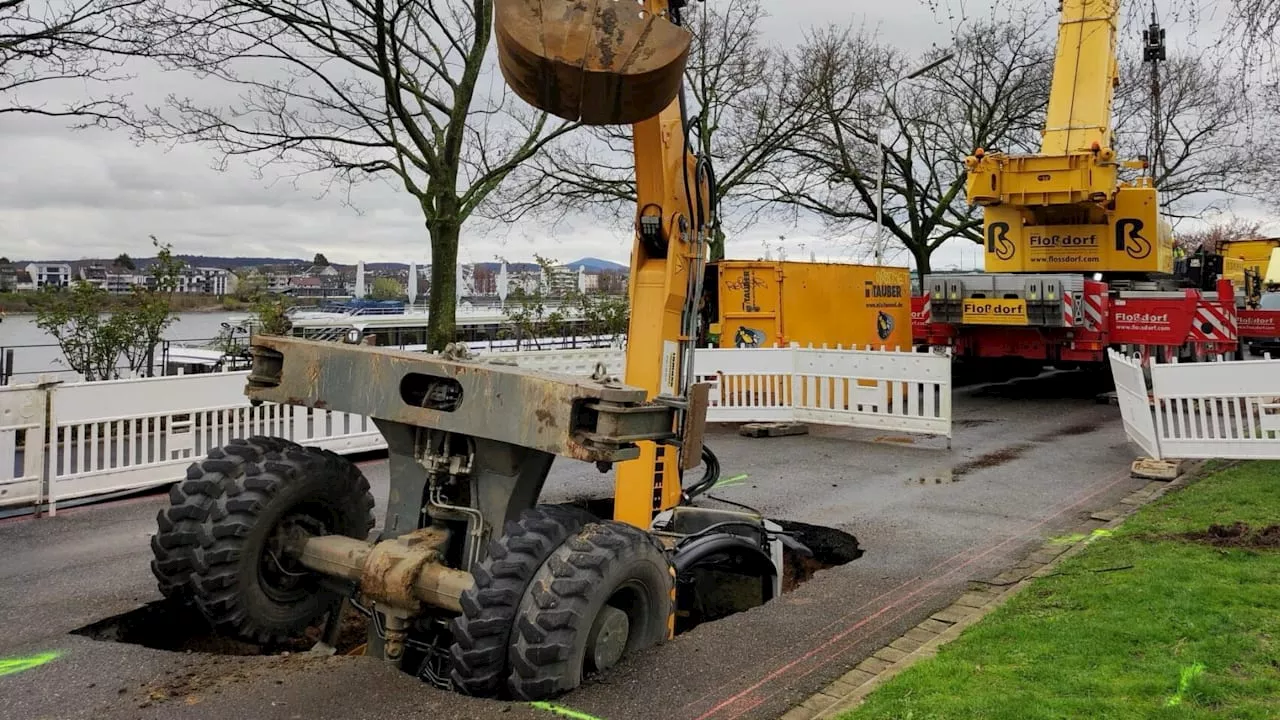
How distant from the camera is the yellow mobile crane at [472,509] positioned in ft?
11.7

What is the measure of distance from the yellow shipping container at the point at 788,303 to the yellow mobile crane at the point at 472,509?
33.1 feet

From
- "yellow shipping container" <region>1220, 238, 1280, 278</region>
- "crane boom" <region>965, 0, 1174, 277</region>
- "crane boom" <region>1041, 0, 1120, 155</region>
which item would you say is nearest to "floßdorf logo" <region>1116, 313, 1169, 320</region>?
"crane boom" <region>965, 0, 1174, 277</region>

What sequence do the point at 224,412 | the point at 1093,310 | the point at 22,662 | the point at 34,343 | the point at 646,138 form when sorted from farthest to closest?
the point at 34,343, the point at 1093,310, the point at 224,412, the point at 646,138, the point at 22,662

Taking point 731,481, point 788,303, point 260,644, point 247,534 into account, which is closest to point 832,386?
point 788,303

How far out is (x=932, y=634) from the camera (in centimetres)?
487

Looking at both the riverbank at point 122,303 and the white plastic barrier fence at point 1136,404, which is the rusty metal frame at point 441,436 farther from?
the riverbank at point 122,303

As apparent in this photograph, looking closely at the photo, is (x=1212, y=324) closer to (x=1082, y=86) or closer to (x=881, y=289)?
(x=1082, y=86)

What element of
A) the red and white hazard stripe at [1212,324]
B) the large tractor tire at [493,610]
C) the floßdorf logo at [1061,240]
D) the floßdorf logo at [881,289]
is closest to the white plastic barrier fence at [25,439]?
the large tractor tire at [493,610]

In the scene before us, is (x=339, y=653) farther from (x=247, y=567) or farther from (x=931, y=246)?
(x=931, y=246)

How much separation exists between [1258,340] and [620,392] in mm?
22089

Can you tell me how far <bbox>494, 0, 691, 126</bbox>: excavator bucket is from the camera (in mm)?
3959

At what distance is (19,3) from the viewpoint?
354 inches

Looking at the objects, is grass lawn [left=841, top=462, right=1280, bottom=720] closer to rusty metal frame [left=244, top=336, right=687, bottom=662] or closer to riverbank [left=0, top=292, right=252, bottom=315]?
rusty metal frame [left=244, top=336, right=687, bottom=662]

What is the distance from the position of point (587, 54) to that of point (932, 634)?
3.45 meters
